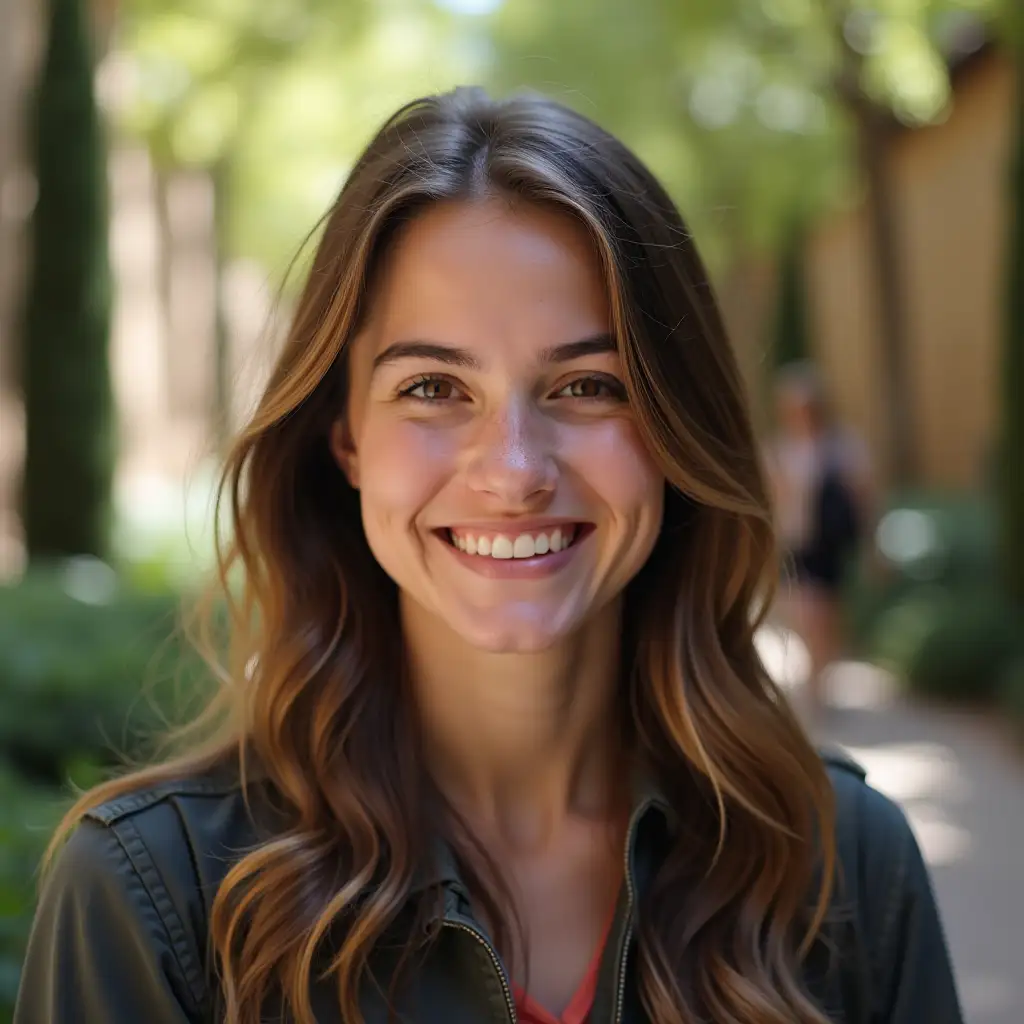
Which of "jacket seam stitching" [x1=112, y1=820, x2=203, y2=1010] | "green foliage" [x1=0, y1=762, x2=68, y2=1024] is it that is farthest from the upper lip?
"green foliage" [x1=0, y1=762, x2=68, y2=1024]

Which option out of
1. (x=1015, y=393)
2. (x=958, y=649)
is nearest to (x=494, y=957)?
(x=958, y=649)

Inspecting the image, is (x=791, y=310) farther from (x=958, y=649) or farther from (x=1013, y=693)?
(x=1013, y=693)

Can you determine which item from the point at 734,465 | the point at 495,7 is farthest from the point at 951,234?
the point at 734,465

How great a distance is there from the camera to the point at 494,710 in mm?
1852

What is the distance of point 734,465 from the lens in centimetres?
188

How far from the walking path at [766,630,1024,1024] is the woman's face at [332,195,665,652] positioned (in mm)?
3309

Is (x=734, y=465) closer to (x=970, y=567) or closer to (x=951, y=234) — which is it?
(x=970, y=567)

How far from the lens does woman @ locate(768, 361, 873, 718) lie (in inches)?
326

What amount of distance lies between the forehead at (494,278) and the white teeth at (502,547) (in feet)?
0.81

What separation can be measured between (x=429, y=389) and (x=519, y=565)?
0.25 metres

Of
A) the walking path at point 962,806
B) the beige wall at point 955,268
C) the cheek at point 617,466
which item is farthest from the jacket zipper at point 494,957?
the beige wall at point 955,268

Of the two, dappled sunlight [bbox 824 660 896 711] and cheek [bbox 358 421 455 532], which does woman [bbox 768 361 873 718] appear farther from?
cheek [bbox 358 421 455 532]

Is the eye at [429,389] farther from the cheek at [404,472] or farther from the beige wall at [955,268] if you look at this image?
the beige wall at [955,268]

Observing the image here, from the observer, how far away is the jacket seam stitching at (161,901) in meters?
1.54
